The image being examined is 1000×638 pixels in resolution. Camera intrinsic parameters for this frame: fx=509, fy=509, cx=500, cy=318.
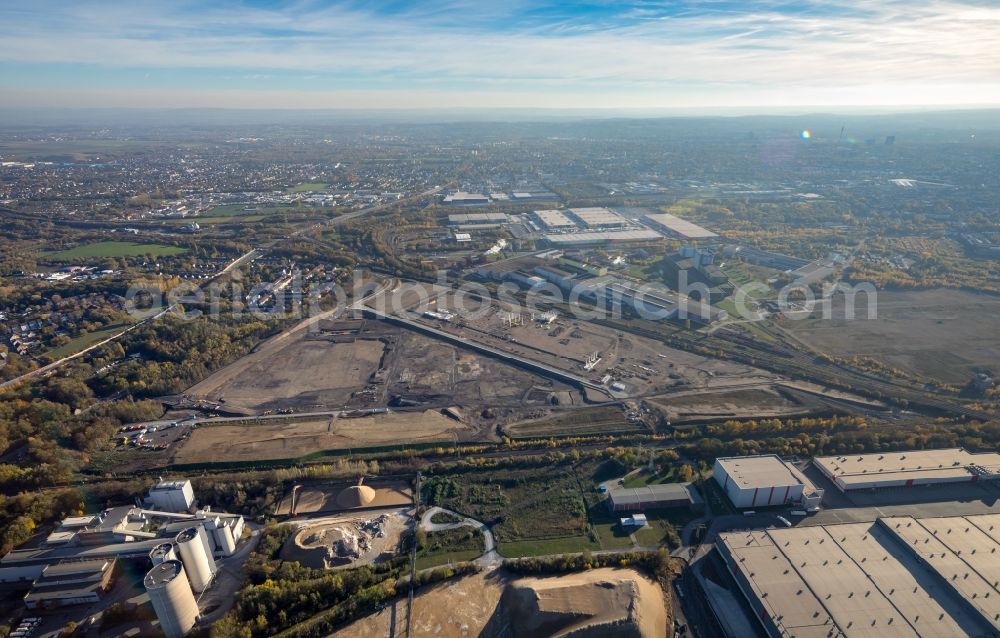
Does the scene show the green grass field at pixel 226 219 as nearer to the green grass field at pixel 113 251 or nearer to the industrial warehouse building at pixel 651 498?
the green grass field at pixel 113 251

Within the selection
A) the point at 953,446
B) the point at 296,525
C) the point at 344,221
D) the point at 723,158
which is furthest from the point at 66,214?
the point at 723,158

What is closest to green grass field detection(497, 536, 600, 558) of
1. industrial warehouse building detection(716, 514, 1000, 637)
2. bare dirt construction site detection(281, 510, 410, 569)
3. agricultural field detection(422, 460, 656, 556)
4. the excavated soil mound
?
agricultural field detection(422, 460, 656, 556)

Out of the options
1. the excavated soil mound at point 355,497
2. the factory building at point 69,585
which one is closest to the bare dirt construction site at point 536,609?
the excavated soil mound at point 355,497

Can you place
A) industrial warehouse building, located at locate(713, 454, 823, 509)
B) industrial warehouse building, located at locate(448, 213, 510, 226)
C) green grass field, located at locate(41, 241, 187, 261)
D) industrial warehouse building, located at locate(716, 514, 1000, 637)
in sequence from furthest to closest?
industrial warehouse building, located at locate(448, 213, 510, 226), green grass field, located at locate(41, 241, 187, 261), industrial warehouse building, located at locate(713, 454, 823, 509), industrial warehouse building, located at locate(716, 514, 1000, 637)

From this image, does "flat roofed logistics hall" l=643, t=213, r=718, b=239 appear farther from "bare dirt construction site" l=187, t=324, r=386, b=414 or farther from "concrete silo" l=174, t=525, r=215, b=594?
"concrete silo" l=174, t=525, r=215, b=594

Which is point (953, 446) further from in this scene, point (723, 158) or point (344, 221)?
point (723, 158)

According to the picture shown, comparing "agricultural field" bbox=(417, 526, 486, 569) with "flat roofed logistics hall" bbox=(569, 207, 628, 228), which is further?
"flat roofed logistics hall" bbox=(569, 207, 628, 228)

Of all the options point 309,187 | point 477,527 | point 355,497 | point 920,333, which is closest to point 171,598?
point 355,497

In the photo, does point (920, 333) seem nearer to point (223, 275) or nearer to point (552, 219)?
point (552, 219)
